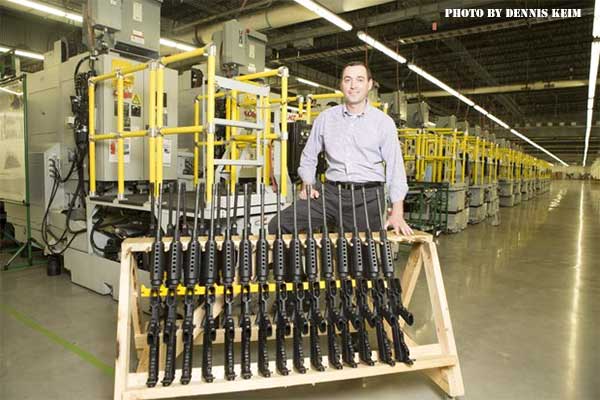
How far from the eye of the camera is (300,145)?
405cm

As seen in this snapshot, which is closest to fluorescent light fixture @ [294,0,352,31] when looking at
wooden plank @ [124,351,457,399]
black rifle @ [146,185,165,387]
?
black rifle @ [146,185,165,387]

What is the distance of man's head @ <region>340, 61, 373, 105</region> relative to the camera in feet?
7.88

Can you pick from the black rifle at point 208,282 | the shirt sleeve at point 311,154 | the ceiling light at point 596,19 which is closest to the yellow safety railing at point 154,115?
the shirt sleeve at point 311,154

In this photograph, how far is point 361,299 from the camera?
7.36 ft

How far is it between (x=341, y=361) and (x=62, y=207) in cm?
374

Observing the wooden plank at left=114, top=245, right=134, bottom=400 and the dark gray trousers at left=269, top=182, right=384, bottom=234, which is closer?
the wooden plank at left=114, top=245, right=134, bottom=400

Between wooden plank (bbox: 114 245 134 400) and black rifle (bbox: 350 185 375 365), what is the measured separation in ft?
3.70

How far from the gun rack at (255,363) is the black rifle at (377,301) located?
0.05m

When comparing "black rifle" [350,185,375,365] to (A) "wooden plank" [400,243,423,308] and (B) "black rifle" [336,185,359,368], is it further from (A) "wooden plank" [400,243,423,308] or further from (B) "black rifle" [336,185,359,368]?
(A) "wooden plank" [400,243,423,308]

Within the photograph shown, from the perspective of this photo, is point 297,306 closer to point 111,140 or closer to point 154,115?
point 154,115

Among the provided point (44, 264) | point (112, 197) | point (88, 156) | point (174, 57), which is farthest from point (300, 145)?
point (44, 264)

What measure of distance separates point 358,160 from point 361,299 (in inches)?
33.6

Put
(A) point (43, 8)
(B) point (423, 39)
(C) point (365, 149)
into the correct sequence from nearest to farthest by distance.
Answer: (C) point (365, 149) → (A) point (43, 8) → (B) point (423, 39)

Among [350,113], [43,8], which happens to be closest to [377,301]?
[350,113]
